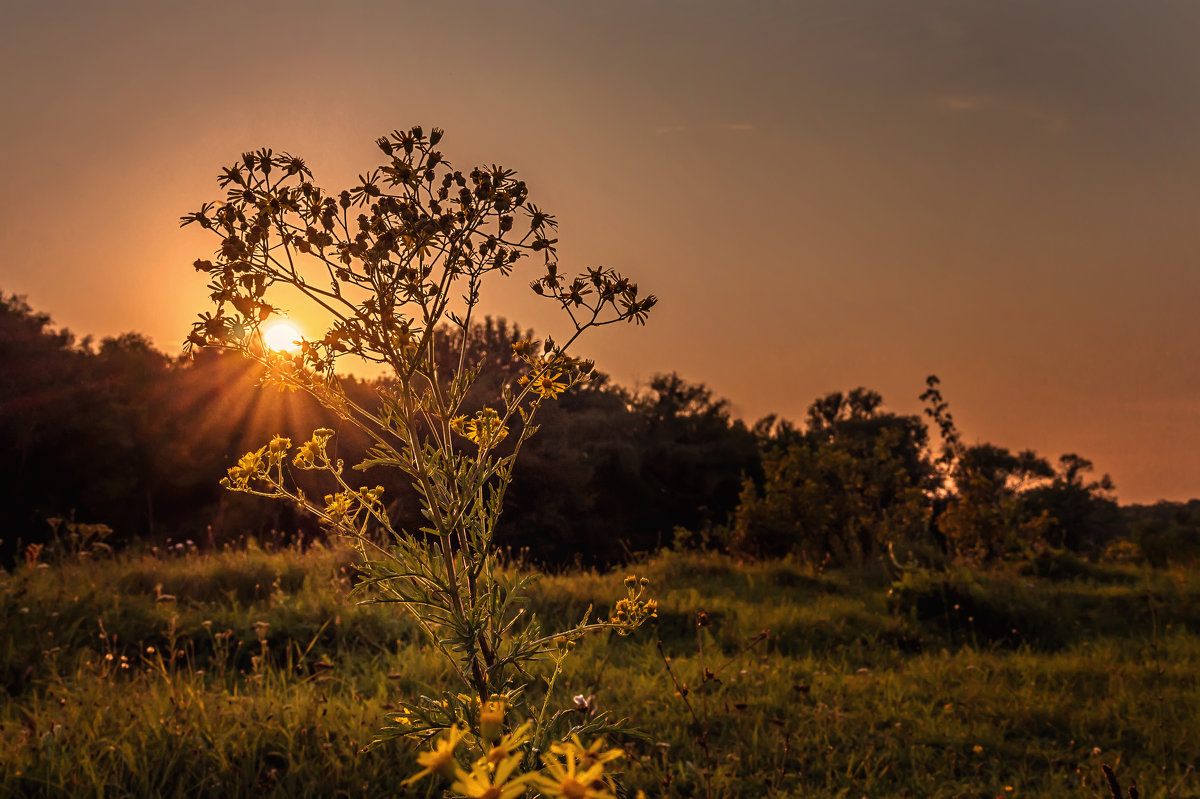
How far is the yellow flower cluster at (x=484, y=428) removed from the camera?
6.29 feet

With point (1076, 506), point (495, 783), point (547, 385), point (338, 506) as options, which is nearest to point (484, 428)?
point (547, 385)

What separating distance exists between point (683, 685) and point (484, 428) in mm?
1637

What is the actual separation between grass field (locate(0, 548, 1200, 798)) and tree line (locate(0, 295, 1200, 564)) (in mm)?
2221

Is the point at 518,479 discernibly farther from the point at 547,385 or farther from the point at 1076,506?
the point at 1076,506

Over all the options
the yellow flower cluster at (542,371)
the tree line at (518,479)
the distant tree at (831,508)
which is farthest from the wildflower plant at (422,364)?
the distant tree at (831,508)

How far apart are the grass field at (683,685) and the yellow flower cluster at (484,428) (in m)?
1.08

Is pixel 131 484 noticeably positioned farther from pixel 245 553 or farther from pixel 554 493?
pixel 554 493

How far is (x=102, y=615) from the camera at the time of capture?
229 inches

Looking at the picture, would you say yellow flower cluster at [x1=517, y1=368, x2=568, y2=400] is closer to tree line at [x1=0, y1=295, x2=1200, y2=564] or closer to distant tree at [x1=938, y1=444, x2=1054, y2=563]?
tree line at [x1=0, y1=295, x2=1200, y2=564]

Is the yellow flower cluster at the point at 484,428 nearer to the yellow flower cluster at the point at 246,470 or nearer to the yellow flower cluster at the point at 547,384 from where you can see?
the yellow flower cluster at the point at 547,384

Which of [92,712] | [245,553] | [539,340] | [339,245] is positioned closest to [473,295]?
[539,340]

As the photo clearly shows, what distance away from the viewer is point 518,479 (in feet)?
44.2

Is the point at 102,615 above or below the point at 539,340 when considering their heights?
below

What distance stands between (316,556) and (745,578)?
4.80m
